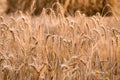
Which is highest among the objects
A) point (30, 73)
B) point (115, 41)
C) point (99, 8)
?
point (99, 8)

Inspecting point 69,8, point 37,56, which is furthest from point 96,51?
point 69,8

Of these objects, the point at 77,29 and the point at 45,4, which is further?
the point at 45,4

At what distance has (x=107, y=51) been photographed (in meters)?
4.18

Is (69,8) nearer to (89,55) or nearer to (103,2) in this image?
(103,2)

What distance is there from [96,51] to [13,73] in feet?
2.66

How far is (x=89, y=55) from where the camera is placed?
4047 millimetres

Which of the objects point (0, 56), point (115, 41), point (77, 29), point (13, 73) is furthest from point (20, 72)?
point (77, 29)

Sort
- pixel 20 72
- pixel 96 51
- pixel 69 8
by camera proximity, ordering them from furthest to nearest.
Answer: pixel 69 8
pixel 96 51
pixel 20 72

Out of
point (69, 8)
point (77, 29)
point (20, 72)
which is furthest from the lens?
point (69, 8)

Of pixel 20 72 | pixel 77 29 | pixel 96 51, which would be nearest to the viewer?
pixel 20 72

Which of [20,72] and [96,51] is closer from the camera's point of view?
[20,72]

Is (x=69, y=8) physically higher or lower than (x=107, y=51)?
higher

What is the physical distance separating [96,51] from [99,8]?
5077 millimetres

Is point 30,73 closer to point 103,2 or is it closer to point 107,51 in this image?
point 107,51
